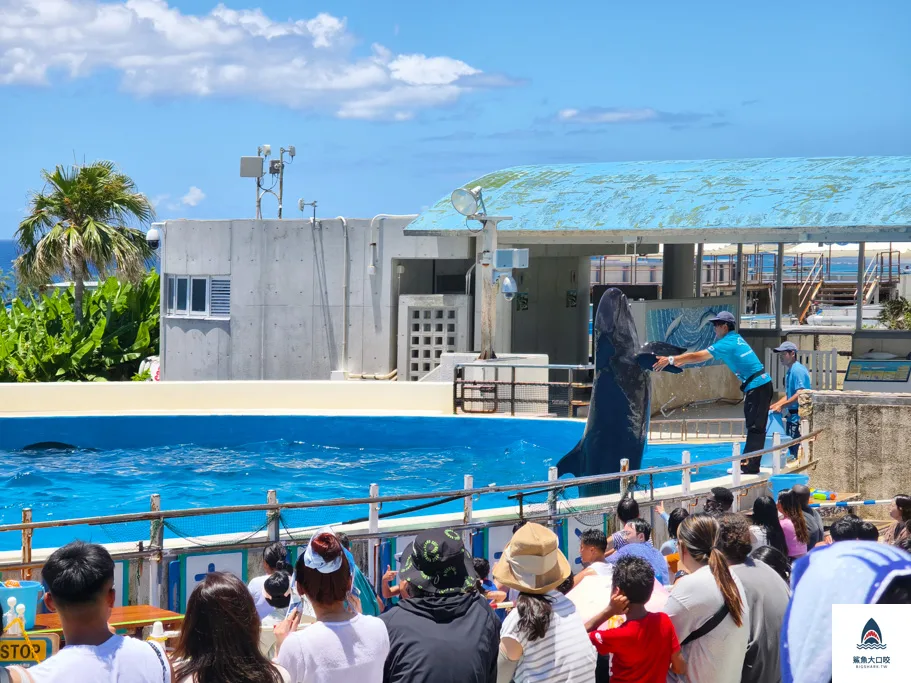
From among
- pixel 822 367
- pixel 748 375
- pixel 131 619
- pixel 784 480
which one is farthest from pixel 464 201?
pixel 131 619

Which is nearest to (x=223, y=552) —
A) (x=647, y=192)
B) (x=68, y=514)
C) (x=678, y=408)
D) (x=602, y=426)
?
(x=602, y=426)

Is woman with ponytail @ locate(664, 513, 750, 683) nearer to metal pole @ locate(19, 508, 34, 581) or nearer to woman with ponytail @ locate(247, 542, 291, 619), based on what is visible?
woman with ponytail @ locate(247, 542, 291, 619)

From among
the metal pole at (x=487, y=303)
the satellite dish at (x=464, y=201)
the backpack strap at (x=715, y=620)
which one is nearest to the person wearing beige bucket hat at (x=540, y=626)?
the backpack strap at (x=715, y=620)

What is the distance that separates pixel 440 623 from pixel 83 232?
2031 cm

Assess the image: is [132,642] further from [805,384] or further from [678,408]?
[678,408]

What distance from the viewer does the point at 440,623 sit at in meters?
3.95

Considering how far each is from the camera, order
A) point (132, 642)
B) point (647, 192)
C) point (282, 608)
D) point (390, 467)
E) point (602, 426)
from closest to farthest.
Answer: point (132, 642)
point (282, 608)
point (602, 426)
point (390, 467)
point (647, 192)

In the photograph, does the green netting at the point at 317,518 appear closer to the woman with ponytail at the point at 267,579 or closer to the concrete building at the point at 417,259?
the woman with ponytail at the point at 267,579

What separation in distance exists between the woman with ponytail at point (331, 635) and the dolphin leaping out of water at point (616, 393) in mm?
6900

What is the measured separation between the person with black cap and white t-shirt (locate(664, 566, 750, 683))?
830 millimetres

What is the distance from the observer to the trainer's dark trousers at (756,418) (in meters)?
10.7

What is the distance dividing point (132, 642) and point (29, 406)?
14.3 metres

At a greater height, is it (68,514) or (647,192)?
(647,192)

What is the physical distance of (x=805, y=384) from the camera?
1205 cm
